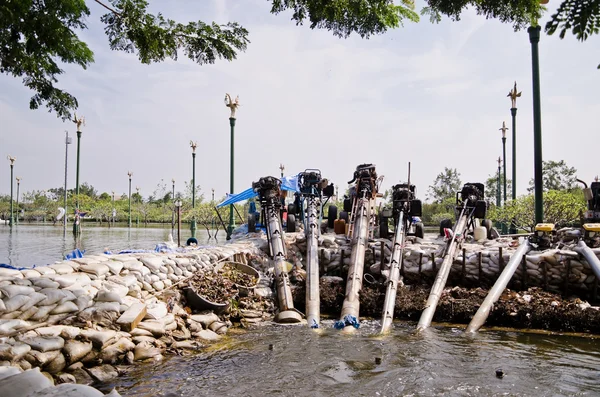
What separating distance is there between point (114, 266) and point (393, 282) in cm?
531

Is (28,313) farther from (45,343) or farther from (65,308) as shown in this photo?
(45,343)

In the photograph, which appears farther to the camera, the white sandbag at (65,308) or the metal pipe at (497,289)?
the metal pipe at (497,289)

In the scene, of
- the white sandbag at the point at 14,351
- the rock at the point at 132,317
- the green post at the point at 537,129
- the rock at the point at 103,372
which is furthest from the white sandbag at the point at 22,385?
the green post at the point at 537,129

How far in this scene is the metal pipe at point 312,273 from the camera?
9015mm

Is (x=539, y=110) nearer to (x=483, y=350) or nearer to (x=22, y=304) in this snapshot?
(x=483, y=350)

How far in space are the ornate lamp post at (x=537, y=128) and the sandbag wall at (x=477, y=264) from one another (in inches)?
46.3

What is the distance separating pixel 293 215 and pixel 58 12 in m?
10.1

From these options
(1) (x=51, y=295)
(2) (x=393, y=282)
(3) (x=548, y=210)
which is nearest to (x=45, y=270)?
(1) (x=51, y=295)

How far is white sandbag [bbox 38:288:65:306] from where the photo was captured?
230 inches

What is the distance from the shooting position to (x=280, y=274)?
10.2 meters

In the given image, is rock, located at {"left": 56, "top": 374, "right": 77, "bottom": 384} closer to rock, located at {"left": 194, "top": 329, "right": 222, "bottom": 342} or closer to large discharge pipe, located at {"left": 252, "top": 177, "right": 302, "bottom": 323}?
rock, located at {"left": 194, "top": 329, "right": 222, "bottom": 342}

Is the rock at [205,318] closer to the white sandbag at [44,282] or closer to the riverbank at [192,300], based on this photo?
the riverbank at [192,300]

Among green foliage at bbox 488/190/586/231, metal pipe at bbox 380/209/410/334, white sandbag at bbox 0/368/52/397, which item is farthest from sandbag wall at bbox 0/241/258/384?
green foliage at bbox 488/190/586/231

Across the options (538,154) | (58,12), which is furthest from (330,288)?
(58,12)
